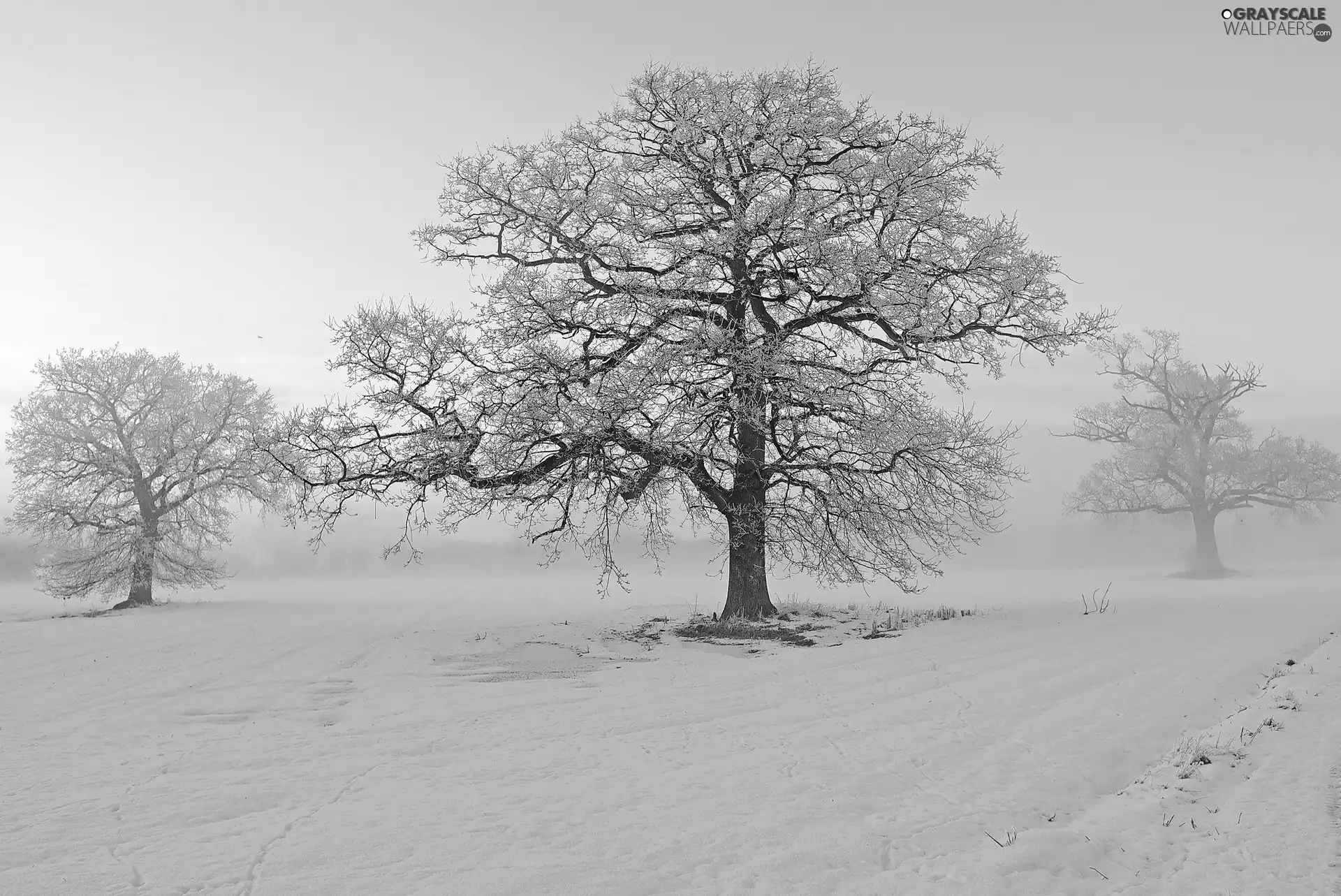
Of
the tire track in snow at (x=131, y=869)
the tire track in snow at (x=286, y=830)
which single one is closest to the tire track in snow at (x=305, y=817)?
the tire track in snow at (x=286, y=830)

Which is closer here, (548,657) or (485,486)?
(548,657)

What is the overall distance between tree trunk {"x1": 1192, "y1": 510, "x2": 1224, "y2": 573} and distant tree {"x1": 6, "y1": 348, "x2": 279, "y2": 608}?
36.6m

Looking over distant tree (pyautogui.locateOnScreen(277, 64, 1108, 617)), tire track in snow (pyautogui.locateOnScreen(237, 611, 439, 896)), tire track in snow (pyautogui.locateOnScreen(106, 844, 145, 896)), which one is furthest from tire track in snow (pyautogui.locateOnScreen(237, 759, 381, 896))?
distant tree (pyautogui.locateOnScreen(277, 64, 1108, 617))

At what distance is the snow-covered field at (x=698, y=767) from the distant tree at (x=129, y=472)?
1426 centimetres

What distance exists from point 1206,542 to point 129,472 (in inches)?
1615

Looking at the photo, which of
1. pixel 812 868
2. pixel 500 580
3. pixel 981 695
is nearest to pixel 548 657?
pixel 981 695

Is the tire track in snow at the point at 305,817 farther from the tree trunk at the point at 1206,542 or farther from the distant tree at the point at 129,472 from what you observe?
the tree trunk at the point at 1206,542

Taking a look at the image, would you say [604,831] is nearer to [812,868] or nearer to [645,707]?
[812,868]

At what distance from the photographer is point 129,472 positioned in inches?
990

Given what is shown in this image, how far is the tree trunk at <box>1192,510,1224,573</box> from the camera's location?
109ft

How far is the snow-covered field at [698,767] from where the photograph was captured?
4297 millimetres

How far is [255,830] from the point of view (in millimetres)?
5035

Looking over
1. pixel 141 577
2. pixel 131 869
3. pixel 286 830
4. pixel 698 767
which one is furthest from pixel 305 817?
pixel 141 577

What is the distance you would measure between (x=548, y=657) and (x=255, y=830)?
7396 millimetres
